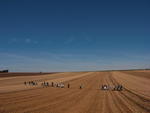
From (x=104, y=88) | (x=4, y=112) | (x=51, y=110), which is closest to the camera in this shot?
(x=4, y=112)

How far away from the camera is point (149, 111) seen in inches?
682

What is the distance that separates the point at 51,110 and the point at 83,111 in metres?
2.83

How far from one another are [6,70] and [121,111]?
15260 centimetres

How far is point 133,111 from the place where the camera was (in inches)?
670

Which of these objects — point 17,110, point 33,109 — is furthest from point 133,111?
point 17,110

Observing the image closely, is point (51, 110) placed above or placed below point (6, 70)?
below

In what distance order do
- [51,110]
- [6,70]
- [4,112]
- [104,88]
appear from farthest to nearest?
[6,70] → [104,88] → [51,110] → [4,112]

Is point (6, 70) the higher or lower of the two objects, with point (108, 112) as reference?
higher

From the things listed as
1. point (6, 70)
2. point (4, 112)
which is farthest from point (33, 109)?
point (6, 70)

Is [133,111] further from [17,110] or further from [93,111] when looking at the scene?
[17,110]

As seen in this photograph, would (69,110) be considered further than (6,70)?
No

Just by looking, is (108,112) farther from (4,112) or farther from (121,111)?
(4,112)

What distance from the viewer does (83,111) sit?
669 inches

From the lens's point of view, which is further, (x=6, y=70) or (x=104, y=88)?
→ (x=6, y=70)
